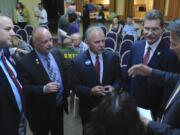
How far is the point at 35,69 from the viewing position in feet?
8.09

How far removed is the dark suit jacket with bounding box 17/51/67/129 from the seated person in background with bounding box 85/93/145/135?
1417 mm

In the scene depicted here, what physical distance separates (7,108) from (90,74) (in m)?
0.82

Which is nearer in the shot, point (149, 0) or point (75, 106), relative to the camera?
point (75, 106)

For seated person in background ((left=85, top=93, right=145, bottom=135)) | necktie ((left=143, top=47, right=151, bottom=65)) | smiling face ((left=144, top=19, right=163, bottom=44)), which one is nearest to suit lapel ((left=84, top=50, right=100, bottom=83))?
necktie ((left=143, top=47, right=151, bottom=65))

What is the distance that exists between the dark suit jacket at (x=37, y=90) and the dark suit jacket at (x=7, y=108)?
1.06 feet

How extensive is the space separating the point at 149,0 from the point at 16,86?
33.0ft

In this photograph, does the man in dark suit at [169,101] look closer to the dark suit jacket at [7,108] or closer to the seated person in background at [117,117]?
the seated person in background at [117,117]

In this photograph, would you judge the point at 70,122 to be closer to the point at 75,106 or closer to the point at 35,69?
the point at 75,106

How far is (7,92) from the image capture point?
2.09 metres

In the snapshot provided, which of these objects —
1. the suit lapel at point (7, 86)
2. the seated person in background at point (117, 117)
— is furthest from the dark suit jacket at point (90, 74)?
the seated person in background at point (117, 117)

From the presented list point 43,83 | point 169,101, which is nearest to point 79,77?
point 43,83

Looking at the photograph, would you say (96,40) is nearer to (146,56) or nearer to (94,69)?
(94,69)

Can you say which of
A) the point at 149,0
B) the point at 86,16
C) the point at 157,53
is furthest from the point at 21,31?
the point at 149,0

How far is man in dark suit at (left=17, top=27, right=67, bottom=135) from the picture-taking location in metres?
2.45
